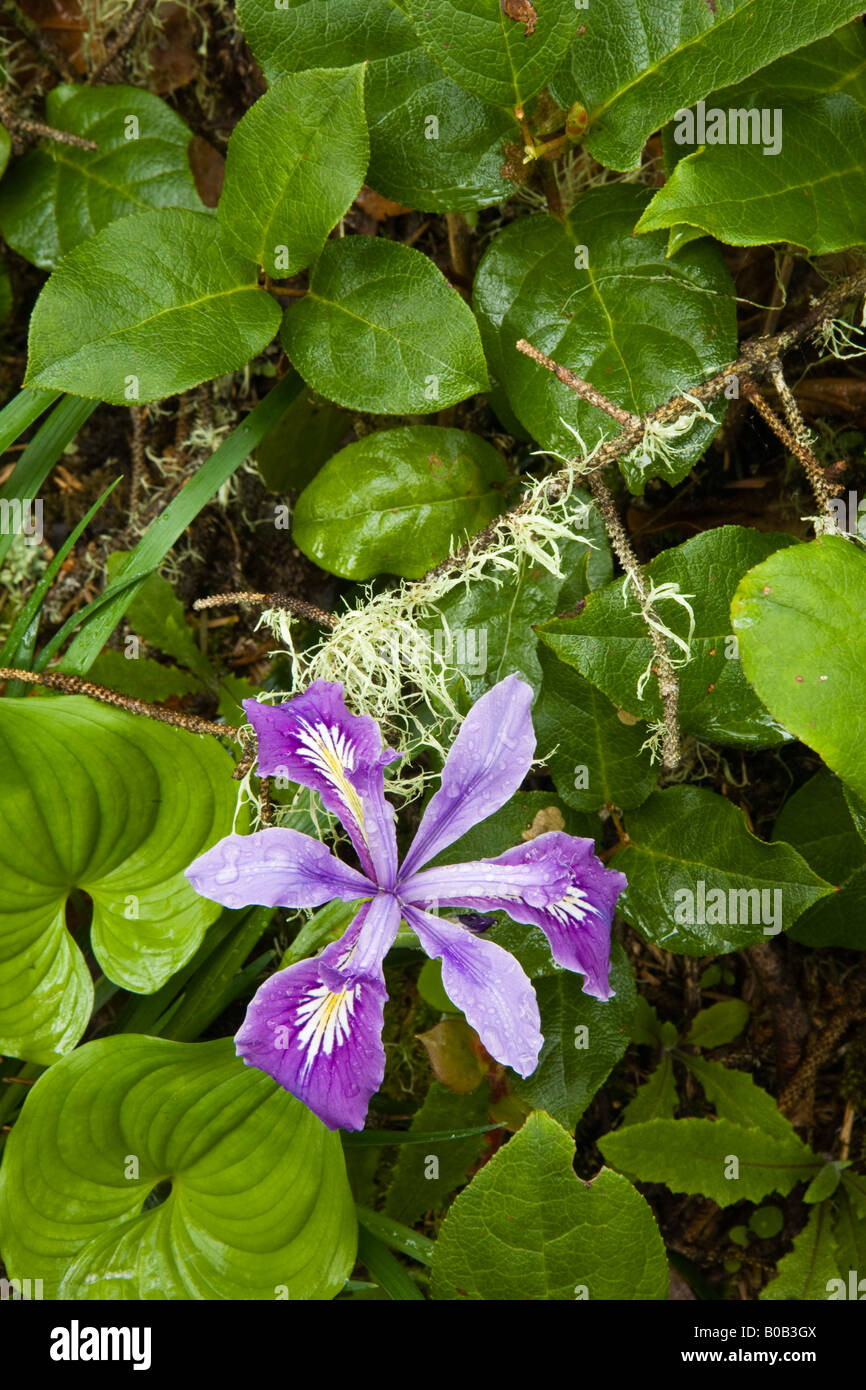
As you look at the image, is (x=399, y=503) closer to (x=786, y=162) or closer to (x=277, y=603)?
(x=277, y=603)

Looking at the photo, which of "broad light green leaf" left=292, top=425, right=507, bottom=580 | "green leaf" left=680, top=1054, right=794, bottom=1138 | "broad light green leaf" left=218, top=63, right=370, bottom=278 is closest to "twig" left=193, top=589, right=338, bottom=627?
"broad light green leaf" left=292, top=425, right=507, bottom=580

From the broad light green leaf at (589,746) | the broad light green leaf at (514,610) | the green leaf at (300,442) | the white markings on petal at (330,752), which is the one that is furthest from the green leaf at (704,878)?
the green leaf at (300,442)

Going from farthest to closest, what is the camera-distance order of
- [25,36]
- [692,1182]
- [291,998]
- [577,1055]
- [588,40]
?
1. [25,36]
2. [692,1182]
3. [577,1055]
4. [588,40]
5. [291,998]

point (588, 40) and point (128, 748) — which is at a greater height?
point (588, 40)

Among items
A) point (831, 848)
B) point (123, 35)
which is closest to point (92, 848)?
point (831, 848)

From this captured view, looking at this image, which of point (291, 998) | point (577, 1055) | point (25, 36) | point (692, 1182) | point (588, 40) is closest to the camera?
point (291, 998)
